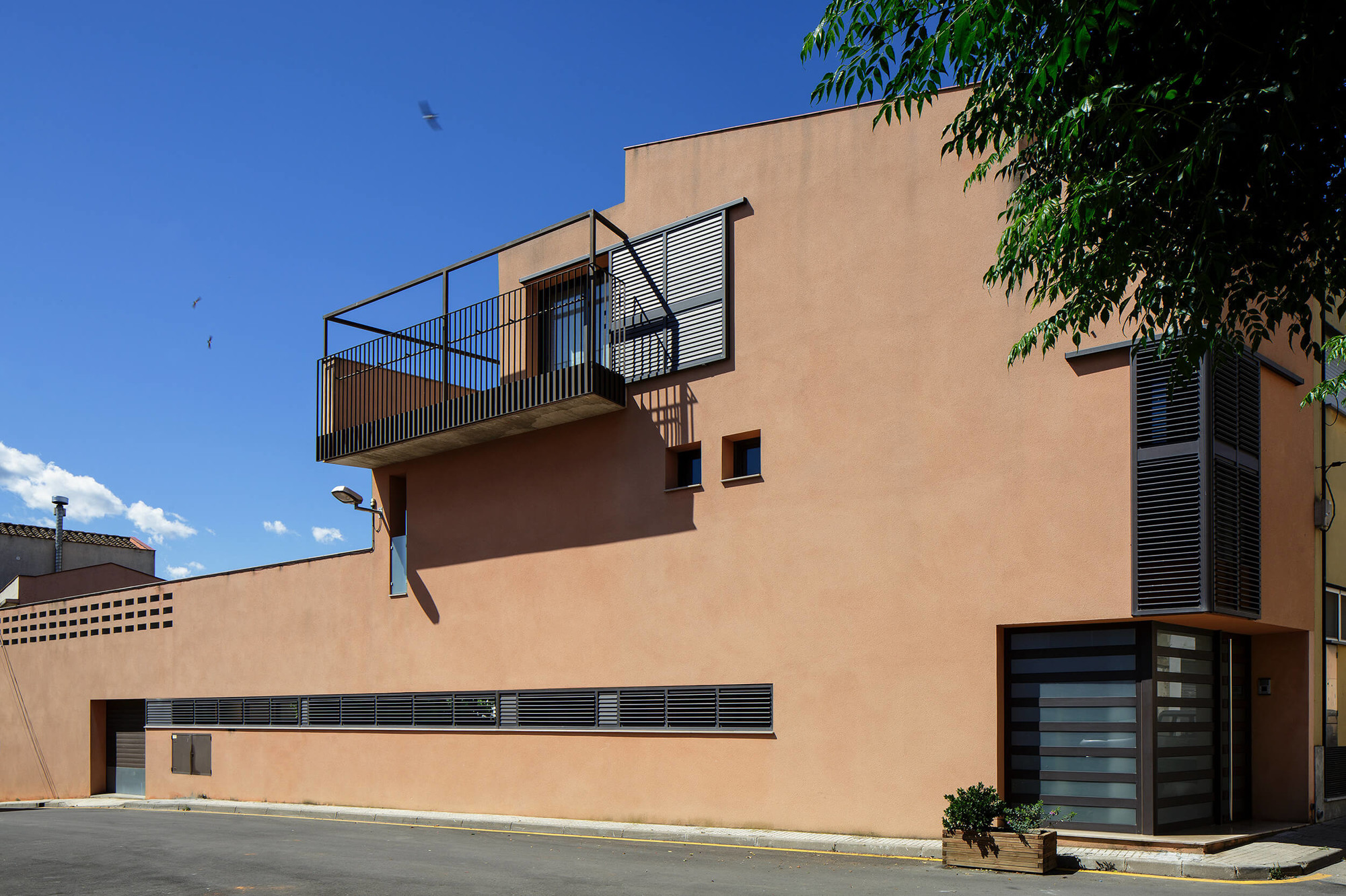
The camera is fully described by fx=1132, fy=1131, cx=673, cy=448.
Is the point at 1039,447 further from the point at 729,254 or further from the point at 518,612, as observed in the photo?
the point at 518,612

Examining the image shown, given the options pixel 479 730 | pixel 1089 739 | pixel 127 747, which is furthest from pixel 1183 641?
pixel 127 747

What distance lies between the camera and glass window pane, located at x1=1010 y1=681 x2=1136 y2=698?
12.7 meters

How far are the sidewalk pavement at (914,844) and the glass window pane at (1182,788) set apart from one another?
85 cm

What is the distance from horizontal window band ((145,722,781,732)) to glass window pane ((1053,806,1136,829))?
3.91 metres

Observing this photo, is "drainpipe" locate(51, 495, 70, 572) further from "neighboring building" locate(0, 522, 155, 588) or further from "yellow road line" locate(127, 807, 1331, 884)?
"yellow road line" locate(127, 807, 1331, 884)

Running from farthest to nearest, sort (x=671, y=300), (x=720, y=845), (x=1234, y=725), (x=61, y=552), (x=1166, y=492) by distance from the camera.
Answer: (x=61, y=552) < (x=671, y=300) < (x=1234, y=725) < (x=720, y=845) < (x=1166, y=492)

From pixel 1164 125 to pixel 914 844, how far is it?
8.71 meters

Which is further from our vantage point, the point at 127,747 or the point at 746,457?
the point at 127,747

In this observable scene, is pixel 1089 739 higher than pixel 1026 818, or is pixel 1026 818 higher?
pixel 1089 739

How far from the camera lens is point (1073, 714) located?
12984mm

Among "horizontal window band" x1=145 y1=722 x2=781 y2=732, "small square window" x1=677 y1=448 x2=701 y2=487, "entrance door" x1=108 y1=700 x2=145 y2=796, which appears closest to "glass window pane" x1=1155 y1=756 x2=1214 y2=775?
"horizontal window band" x1=145 y1=722 x2=781 y2=732

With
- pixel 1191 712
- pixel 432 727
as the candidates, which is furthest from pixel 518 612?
pixel 1191 712

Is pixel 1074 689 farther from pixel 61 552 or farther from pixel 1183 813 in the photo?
pixel 61 552

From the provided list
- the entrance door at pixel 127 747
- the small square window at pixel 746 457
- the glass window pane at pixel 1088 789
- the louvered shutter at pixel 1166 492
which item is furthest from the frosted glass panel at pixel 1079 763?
the entrance door at pixel 127 747
